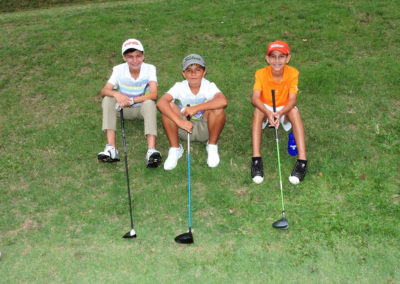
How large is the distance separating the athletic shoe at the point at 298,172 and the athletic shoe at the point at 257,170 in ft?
1.19

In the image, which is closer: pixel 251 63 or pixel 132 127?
pixel 132 127

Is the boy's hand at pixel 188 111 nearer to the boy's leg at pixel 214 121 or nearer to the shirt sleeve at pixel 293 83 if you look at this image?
the boy's leg at pixel 214 121

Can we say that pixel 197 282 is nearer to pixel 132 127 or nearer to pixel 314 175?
pixel 314 175

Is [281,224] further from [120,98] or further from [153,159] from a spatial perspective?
[120,98]

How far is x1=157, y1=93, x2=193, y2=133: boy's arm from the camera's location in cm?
469

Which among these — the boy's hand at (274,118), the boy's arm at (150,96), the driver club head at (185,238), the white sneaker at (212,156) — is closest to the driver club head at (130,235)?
the driver club head at (185,238)

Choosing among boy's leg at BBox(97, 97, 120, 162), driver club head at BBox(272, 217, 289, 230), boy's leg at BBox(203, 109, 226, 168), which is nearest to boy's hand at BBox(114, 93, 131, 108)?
boy's leg at BBox(97, 97, 120, 162)

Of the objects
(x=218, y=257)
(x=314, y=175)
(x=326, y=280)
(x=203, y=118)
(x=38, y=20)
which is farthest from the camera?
(x=38, y=20)

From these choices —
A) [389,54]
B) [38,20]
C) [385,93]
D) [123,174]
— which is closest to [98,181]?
[123,174]

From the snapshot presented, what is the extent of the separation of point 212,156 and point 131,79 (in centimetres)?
163

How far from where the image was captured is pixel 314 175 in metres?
4.63

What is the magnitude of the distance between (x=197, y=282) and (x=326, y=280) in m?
1.16

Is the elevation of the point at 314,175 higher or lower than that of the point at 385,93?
lower

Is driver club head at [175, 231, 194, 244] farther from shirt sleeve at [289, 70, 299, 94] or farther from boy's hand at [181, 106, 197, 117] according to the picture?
shirt sleeve at [289, 70, 299, 94]
